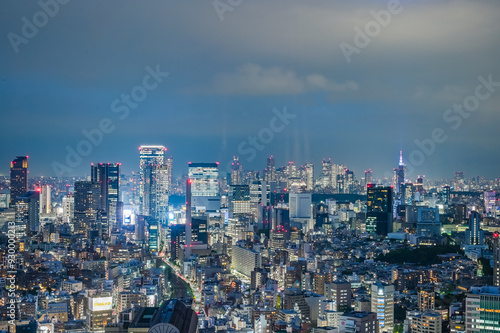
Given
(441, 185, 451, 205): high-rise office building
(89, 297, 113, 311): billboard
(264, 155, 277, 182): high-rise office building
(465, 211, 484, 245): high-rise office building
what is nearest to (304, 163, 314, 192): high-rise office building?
(264, 155, 277, 182): high-rise office building

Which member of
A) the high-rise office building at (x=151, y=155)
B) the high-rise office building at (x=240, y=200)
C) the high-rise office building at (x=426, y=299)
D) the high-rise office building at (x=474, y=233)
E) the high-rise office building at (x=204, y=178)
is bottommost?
the high-rise office building at (x=426, y=299)

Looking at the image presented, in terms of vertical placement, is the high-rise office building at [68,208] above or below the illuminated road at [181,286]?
above

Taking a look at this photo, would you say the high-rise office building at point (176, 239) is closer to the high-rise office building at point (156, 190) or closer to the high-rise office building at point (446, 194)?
the high-rise office building at point (156, 190)

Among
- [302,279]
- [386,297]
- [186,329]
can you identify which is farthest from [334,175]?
[186,329]

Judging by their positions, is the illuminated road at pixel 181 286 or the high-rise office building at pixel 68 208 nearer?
the illuminated road at pixel 181 286

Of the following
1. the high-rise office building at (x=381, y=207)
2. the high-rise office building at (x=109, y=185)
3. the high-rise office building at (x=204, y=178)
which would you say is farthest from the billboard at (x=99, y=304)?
the high-rise office building at (x=204, y=178)

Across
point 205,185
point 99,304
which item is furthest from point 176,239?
point 205,185

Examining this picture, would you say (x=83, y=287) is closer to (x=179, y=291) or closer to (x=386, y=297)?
(x=179, y=291)

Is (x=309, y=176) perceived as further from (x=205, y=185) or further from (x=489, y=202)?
(x=489, y=202)
